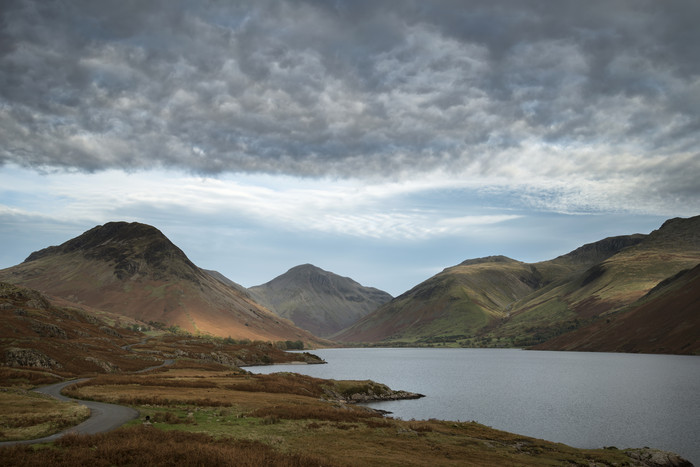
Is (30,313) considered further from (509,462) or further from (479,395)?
(509,462)

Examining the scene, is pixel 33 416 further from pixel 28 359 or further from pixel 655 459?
pixel 28 359

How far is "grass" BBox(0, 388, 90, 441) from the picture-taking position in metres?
30.8

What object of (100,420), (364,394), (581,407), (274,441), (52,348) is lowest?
(364,394)

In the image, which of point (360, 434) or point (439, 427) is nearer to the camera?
point (360, 434)

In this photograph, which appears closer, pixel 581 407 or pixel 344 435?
pixel 344 435

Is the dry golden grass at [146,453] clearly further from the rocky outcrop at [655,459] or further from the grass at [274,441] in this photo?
the rocky outcrop at [655,459]

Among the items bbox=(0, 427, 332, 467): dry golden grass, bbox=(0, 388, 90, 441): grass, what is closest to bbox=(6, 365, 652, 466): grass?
bbox=(0, 427, 332, 467): dry golden grass

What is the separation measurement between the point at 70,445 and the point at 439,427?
135 feet

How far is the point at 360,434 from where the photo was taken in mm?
45031

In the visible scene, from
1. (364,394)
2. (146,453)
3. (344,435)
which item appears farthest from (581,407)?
(146,453)

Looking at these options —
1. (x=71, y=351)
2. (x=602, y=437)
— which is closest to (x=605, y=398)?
(x=602, y=437)

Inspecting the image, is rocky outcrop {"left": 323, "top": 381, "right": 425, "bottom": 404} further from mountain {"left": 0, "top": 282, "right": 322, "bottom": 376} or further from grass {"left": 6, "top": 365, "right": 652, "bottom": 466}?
mountain {"left": 0, "top": 282, "right": 322, "bottom": 376}

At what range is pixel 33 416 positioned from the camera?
117 ft

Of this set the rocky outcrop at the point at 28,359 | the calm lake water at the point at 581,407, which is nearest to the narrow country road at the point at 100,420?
the rocky outcrop at the point at 28,359
